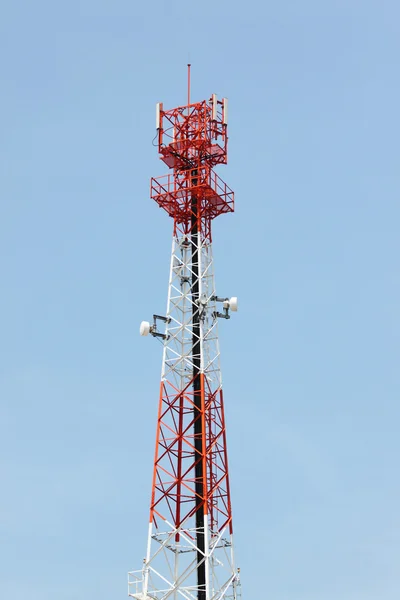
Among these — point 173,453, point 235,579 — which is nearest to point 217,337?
point 173,453

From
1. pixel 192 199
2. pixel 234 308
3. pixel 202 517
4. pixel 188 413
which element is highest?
pixel 192 199

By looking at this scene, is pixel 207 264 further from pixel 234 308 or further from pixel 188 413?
pixel 188 413

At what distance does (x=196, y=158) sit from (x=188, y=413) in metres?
18.2

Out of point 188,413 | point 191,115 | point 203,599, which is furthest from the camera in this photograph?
point 191,115

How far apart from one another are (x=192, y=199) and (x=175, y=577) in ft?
86.2

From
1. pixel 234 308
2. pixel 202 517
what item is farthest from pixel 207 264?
pixel 202 517

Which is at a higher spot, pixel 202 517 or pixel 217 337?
pixel 217 337

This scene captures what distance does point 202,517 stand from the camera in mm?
88562

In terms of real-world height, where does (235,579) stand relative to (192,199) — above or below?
below

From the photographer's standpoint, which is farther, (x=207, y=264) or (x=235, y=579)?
(x=207, y=264)

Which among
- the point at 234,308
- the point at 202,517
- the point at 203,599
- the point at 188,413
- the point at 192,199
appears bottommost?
the point at 203,599

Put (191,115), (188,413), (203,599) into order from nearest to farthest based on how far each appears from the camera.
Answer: (203,599) < (188,413) < (191,115)

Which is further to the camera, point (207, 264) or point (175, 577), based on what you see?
point (207, 264)

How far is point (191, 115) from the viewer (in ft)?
322
